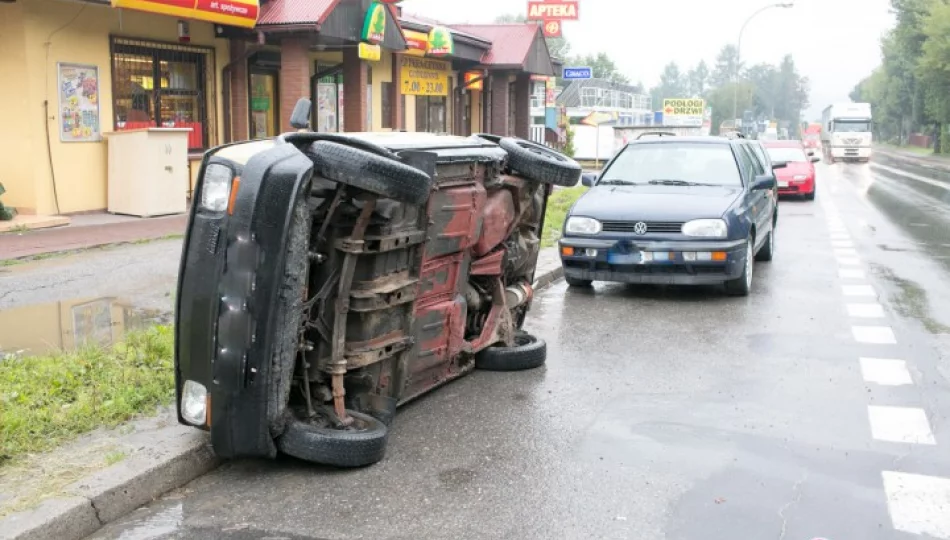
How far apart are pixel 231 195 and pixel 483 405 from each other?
7.69ft

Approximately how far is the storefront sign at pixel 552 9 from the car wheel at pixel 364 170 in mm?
33497

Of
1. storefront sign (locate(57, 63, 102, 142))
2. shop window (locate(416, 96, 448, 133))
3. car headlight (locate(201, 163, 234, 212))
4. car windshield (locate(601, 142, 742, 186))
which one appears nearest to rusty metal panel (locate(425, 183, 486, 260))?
car headlight (locate(201, 163, 234, 212))

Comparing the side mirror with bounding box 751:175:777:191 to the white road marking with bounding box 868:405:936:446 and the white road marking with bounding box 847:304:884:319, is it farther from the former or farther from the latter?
the white road marking with bounding box 868:405:936:446

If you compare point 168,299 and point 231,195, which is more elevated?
point 231,195

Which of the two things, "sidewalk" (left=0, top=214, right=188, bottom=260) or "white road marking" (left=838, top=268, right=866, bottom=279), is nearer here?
"white road marking" (left=838, top=268, right=866, bottom=279)

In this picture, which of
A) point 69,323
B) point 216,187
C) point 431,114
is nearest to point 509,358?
point 216,187

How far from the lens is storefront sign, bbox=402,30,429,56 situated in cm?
2297

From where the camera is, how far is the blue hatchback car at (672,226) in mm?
9250

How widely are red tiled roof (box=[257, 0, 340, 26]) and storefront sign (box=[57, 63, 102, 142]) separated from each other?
343cm

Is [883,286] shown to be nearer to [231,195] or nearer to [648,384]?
[648,384]

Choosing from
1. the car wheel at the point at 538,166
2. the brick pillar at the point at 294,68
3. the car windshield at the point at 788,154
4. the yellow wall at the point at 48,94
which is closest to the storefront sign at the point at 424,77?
the brick pillar at the point at 294,68

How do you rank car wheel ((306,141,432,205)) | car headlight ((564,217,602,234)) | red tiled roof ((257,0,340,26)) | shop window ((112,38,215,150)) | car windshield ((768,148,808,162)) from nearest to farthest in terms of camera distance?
car wheel ((306,141,432,205)), car headlight ((564,217,602,234)), shop window ((112,38,215,150)), red tiled roof ((257,0,340,26)), car windshield ((768,148,808,162))

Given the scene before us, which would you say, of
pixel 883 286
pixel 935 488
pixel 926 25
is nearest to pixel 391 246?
pixel 935 488

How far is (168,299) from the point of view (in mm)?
8500
